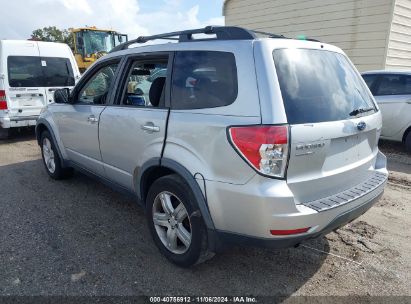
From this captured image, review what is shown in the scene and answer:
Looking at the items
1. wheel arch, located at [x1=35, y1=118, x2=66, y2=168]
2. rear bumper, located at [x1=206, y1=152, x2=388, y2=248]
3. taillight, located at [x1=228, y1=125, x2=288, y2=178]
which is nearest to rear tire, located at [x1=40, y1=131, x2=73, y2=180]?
wheel arch, located at [x1=35, y1=118, x2=66, y2=168]

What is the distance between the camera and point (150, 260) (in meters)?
3.06

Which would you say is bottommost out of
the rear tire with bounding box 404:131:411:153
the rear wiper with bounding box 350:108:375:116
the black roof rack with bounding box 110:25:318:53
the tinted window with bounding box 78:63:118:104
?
the rear tire with bounding box 404:131:411:153

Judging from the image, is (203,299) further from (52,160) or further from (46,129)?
(46,129)

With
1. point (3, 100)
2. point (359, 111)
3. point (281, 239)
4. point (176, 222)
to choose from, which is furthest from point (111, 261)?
point (3, 100)

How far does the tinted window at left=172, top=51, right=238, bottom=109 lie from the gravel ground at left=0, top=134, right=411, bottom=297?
1.41 metres

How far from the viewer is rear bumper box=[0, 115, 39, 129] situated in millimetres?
7496

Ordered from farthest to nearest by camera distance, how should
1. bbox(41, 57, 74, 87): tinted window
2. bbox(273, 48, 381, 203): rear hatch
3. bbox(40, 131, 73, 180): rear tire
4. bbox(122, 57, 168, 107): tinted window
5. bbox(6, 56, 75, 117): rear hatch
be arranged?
bbox(41, 57, 74, 87): tinted window
bbox(6, 56, 75, 117): rear hatch
bbox(40, 131, 73, 180): rear tire
bbox(122, 57, 168, 107): tinted window
bbox(273, 48, 381, 203): rear hatch

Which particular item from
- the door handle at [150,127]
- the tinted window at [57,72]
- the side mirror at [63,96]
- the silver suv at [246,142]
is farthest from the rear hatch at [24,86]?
the door handle at [150,127]

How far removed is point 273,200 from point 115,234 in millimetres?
1968

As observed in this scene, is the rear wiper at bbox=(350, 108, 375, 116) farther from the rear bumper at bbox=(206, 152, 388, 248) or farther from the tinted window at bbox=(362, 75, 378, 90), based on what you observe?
the tinted window at bbox=(362, 75, 378, 90)

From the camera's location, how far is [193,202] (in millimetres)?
2615

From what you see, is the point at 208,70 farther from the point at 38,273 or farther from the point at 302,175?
the point at 38,273

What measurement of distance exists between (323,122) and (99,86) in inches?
107

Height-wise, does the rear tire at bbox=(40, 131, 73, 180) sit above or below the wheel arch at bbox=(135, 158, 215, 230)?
below
